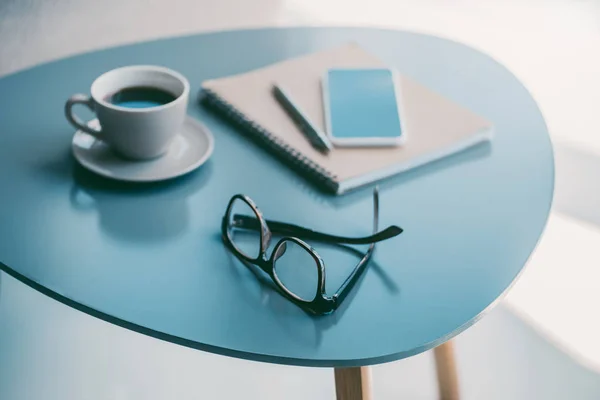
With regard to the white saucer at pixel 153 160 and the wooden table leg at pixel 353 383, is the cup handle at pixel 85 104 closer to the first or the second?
the white saucer at pixel 153 160

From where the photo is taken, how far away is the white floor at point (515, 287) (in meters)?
1.16

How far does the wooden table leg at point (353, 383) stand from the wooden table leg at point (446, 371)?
15.1 inches

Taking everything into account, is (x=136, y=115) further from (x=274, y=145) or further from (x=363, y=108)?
(x=363, y=108)

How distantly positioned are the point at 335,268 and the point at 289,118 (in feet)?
0.85

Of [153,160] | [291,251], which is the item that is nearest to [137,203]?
[153,160]

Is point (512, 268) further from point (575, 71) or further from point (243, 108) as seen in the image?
point (575, 71)

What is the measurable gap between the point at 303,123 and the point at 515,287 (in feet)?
2.32

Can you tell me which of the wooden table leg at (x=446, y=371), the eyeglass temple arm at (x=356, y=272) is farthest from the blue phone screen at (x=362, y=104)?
the wooden table leg at (x=446, y=371)

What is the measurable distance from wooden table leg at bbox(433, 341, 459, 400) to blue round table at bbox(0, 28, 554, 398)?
14.2 inches

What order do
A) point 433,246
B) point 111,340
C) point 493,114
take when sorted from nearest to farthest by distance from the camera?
point 433,246 < point 493,114 < point 111,340

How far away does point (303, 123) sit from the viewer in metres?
0.84

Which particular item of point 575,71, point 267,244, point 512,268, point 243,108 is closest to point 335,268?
point 267,244

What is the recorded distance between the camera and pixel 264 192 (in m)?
0.77

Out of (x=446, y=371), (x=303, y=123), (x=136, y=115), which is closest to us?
(x=136, y=115)
